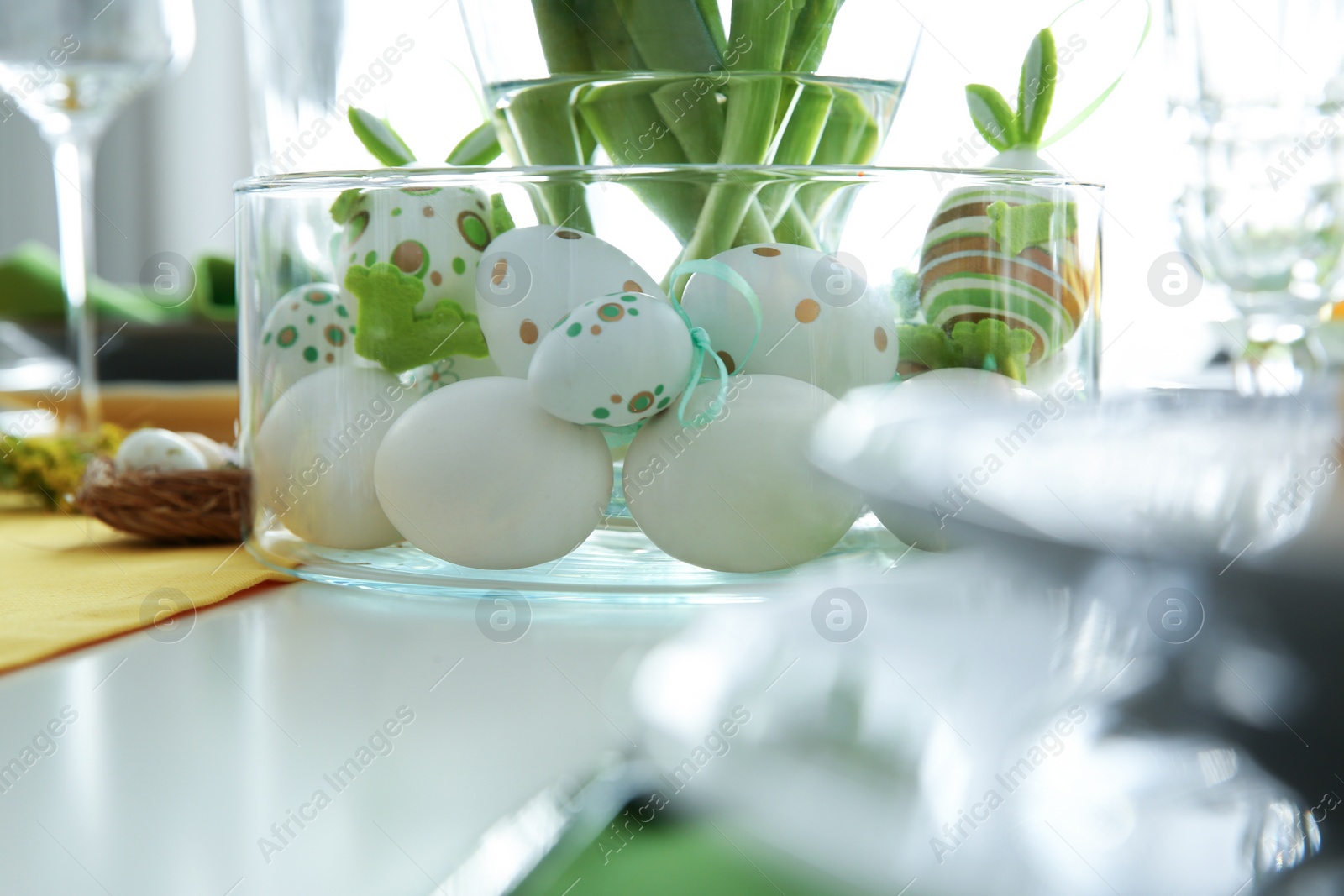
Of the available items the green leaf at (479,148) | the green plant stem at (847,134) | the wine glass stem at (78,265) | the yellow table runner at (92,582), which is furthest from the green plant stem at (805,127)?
the wine glass stem at (78,265)

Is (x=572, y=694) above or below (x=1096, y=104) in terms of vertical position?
below

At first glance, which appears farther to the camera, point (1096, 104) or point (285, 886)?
point (1096, 104)

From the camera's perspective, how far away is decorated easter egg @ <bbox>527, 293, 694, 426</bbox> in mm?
306

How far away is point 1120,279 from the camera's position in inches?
37.5

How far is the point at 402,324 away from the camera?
0.35m

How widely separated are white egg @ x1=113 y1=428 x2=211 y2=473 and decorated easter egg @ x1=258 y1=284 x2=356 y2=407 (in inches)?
3.0

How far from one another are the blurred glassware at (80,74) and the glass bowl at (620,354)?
0.35 meters

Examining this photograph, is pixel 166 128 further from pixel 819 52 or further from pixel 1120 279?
pixel 819 52

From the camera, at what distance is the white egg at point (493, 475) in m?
0.31

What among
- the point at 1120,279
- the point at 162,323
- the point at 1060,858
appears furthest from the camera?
the point at 1120,279

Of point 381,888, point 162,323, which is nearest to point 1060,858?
point 381,888

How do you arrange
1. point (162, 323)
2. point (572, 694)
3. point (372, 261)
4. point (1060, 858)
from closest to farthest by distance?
point (1060, 858)
point (572, 694)
point (372, 261)
point (162, 323)

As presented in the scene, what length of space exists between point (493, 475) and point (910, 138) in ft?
0.69

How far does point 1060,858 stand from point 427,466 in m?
0.22
